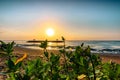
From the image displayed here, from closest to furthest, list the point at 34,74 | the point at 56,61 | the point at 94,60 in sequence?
the point at 34,74 → the point at 94,60 → the point at 56,61

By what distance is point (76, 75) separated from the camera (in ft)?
5.62

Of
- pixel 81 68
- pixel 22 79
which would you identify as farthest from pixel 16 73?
pixel 81 68

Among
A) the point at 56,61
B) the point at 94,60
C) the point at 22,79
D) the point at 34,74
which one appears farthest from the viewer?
the point at 56,61

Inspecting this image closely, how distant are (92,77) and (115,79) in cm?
23

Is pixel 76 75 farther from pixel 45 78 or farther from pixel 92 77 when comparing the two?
pixel 45 78

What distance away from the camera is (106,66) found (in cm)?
155

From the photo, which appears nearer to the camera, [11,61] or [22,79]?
[22,79]

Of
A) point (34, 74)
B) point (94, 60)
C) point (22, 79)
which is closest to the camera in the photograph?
point (22, 79)

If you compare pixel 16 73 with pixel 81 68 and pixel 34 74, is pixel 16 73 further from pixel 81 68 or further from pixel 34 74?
pixel 81 68

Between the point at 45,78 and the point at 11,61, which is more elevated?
the point at 11,61

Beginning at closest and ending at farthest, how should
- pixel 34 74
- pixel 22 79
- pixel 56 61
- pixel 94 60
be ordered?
1. pixel 22 79
2. pixel 34 74
3. pixel 94 60
4. pixel 56 61

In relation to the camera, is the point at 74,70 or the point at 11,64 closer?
the point at 11,64

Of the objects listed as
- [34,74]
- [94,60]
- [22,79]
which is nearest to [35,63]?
[34,74]

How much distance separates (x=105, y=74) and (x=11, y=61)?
551 millimetres
